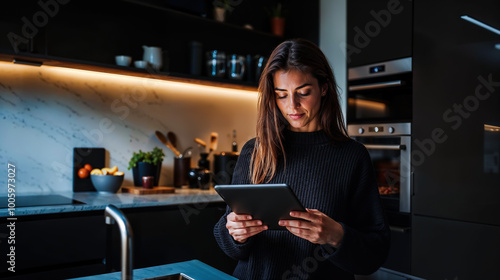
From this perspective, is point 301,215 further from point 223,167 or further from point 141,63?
point 223,167

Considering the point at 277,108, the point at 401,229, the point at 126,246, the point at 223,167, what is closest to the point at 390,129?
the point at 401,229

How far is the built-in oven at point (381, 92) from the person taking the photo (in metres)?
2.64

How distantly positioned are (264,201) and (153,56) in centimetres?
192

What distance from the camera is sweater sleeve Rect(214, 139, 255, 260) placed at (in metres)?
1.29

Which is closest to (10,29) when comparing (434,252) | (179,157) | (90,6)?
(90,6)

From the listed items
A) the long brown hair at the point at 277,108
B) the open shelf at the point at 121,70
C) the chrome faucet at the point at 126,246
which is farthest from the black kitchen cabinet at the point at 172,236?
the chrome faucet at the point at 126,246

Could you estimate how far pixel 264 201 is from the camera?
1.07 meters

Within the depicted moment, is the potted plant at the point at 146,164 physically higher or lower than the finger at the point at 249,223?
higher

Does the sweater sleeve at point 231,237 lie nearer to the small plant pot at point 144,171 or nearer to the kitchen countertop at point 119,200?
the kitchen countertop at point 119,200

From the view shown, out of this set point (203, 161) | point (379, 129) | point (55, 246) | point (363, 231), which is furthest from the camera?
point (203, 161)

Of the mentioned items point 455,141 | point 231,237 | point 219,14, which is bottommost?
point 231,237

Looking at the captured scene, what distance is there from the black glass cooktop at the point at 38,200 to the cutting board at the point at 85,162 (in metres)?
0.22

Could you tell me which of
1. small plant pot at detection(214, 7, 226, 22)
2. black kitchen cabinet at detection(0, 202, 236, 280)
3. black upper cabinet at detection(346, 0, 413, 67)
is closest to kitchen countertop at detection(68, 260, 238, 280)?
black kitchen cabinet at detection(0, 202, 236, 280)

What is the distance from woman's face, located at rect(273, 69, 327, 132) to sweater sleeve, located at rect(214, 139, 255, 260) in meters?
0.19
